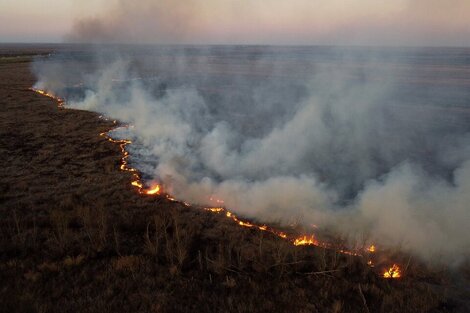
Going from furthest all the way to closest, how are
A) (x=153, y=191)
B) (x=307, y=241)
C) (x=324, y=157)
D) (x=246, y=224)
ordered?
(x=324, y=157) → (x=153, y=191) → (x=246, y=224) → (x=307, y=241)

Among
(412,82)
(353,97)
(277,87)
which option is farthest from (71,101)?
(412,82)

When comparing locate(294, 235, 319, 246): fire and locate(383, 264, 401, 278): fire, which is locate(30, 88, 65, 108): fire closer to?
locate(294, 235, 319, 246): fire

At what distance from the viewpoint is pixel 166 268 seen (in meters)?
7.44

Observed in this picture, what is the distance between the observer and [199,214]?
10648 mm

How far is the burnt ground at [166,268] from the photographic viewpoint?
6.40 meters

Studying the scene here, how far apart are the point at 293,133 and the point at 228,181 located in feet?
22.2

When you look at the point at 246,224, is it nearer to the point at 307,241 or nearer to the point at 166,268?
the point at 307,241

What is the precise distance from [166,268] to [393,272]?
5.12m

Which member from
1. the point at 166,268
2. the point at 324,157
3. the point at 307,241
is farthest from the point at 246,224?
the point at 324,157

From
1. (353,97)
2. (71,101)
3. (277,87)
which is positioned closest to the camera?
(353,97)

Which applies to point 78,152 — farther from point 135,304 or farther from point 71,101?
point 71,101

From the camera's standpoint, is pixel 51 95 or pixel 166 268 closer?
pixel 166 268

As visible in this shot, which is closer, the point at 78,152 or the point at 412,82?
the point at 78,152

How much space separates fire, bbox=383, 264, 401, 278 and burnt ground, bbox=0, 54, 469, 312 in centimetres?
21
